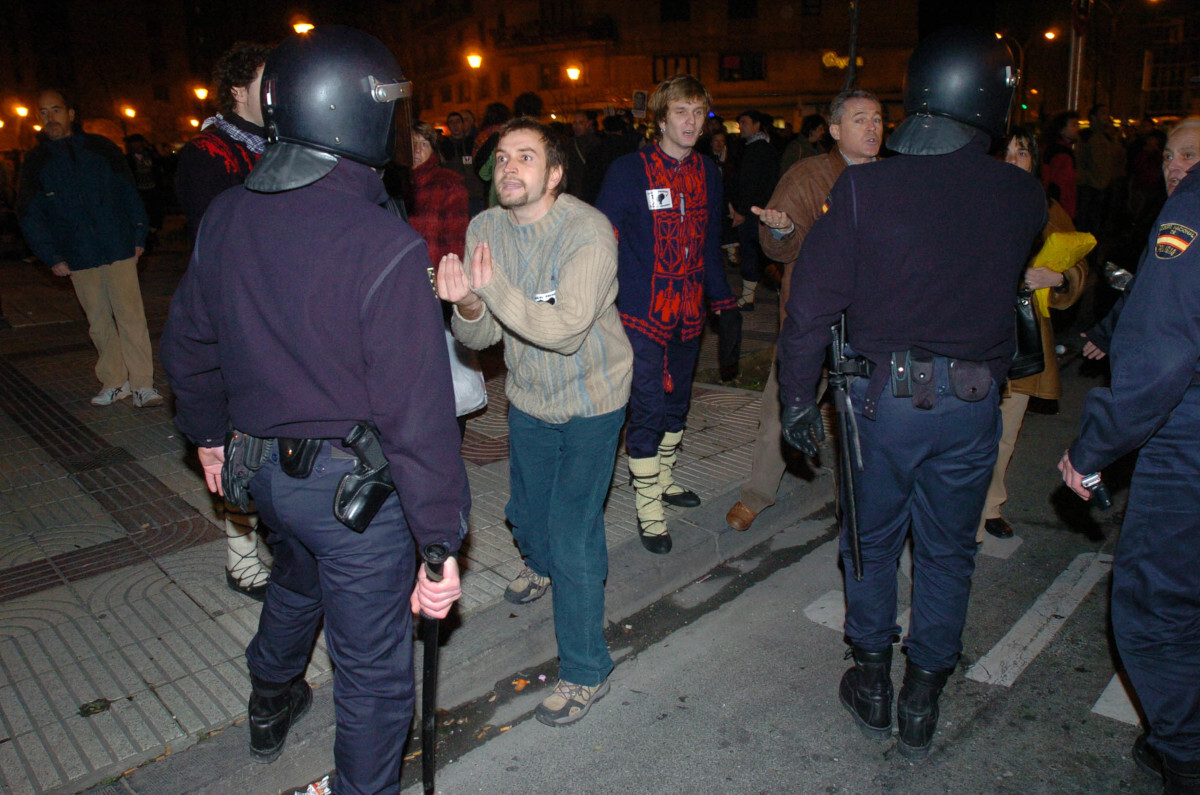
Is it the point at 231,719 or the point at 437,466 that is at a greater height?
the point at 437,466

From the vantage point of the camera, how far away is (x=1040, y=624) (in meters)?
3.91

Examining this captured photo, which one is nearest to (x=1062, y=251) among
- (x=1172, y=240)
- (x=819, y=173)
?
(x=819, y=173)

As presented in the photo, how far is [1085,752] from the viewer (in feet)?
9.94

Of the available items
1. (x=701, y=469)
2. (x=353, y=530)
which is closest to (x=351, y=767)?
(x=353, y=530)

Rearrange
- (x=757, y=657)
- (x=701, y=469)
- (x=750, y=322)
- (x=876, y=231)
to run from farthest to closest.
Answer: (x=750, y=322) → (x=701, y=469) → (x=757, y=657) → (x=876, y=231)

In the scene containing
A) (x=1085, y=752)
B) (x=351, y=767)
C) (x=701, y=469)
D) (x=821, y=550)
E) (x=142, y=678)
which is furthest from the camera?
(x=701, y=469)

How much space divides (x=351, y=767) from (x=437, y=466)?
35.7 inches

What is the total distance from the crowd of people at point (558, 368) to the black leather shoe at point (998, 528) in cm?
115

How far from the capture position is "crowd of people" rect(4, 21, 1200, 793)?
2125mm

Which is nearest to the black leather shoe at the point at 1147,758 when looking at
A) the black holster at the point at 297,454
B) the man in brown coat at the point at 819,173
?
the man in brown coat at the point at 819,173

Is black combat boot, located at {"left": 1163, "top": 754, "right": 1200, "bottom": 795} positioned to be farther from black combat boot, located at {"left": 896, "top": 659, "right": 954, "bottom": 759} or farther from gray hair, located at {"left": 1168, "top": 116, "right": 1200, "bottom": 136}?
gray hair, located at {"left": 1168, "top": 116, "right": 1200, "bottom": 136}

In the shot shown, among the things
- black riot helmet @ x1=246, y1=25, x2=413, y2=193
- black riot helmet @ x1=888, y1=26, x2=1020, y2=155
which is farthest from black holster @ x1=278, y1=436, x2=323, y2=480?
black riot helmet @ x1=888, y1=26, x2=1020, y2=155

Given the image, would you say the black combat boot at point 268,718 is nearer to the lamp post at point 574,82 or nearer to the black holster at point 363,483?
the black holster at point 363,483

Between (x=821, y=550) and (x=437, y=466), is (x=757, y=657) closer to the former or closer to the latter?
(x=821, y=550)
